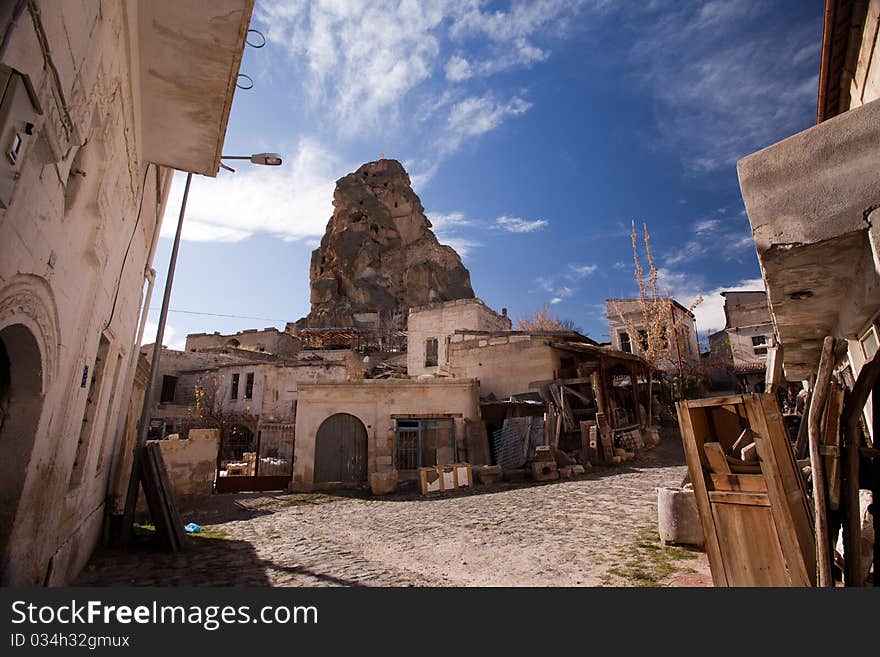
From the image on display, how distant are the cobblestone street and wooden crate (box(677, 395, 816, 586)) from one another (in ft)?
4.81

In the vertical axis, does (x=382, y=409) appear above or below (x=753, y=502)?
above

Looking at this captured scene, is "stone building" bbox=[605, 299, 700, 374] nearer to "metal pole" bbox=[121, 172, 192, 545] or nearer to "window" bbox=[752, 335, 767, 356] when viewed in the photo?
"window" bbox=[752, 335, 767, 356]

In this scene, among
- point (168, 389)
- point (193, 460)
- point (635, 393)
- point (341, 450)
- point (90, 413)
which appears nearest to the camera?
point (90, 413)

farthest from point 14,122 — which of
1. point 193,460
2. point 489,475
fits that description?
point 489,475

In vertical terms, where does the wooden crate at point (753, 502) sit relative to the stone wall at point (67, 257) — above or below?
below

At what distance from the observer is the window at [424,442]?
55.2ft

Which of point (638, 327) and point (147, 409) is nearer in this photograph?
point (147, 409)

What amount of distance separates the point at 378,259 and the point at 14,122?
51.7 metres

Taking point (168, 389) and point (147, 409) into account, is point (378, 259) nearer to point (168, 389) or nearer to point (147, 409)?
point (168, 389)

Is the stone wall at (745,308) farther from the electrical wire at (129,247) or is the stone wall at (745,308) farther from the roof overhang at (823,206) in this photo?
the electrical wire at (129,247)

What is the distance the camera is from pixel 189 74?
16.4 feet

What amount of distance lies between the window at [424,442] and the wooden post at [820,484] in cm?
1440

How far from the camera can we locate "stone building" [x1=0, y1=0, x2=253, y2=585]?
267cm

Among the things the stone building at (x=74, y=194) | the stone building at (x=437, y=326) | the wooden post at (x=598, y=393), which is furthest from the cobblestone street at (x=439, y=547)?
A: the stone building at (x=437, y=326)
